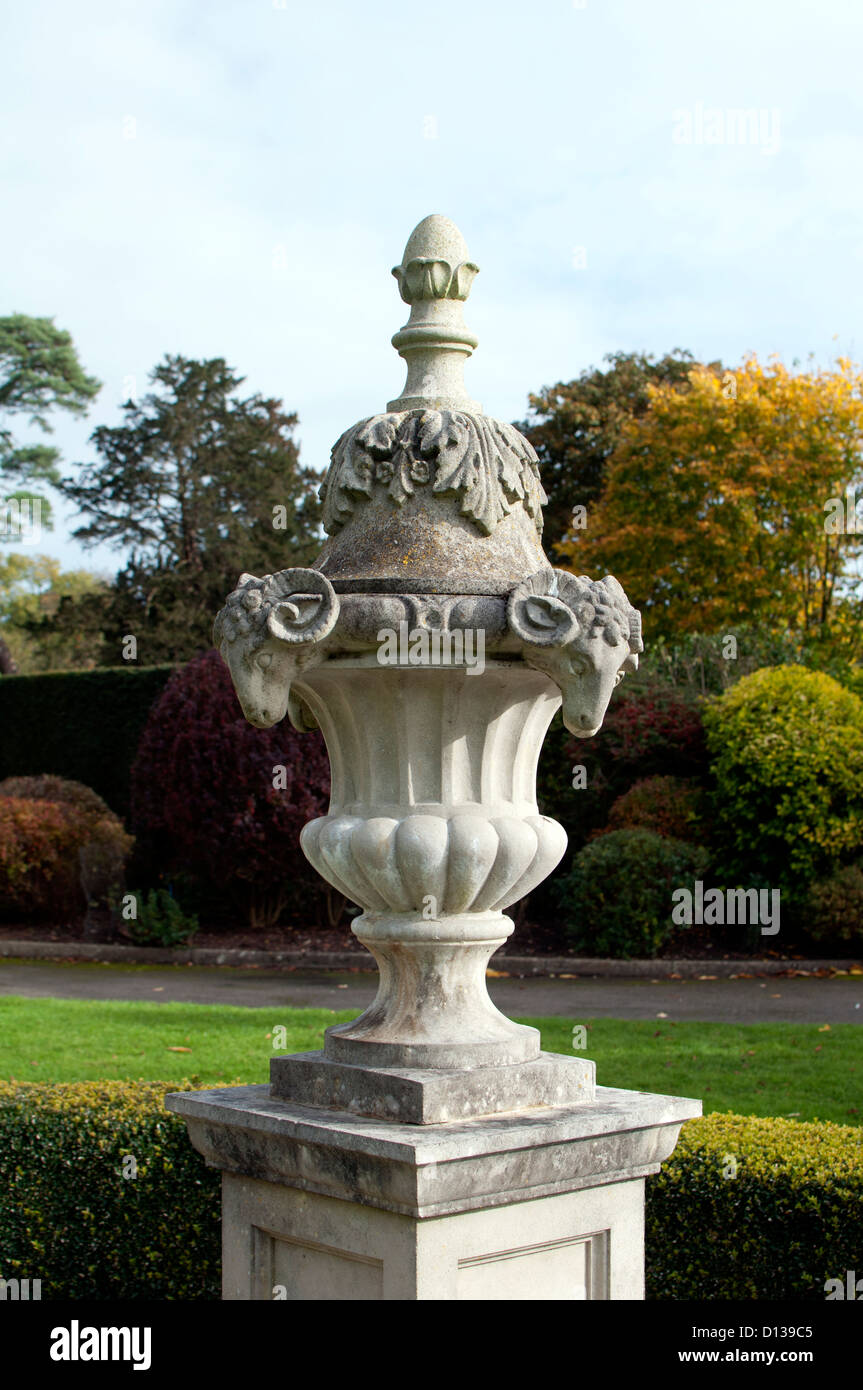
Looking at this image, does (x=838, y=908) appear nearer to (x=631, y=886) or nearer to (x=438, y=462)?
(x=631, y=886)

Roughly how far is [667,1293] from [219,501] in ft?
88.2

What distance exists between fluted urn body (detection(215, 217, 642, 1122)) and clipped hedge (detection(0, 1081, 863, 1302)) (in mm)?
1512

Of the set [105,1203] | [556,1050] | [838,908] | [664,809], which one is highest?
[664,809]

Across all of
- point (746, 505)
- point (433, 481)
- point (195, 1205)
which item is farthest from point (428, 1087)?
point (746, 505)

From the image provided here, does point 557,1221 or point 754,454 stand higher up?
point 754,454

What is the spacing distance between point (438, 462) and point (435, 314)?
501mm

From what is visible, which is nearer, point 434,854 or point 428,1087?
point 428,1087

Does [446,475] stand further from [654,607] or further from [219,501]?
[219,501]

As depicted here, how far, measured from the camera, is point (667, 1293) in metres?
4.59

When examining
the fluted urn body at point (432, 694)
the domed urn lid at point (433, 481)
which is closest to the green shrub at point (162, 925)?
the fluted urn body at point (432, 694)

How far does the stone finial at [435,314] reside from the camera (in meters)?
3.53

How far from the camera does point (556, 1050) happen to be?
740cm

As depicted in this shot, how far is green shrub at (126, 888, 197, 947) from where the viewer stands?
13.3 metres
